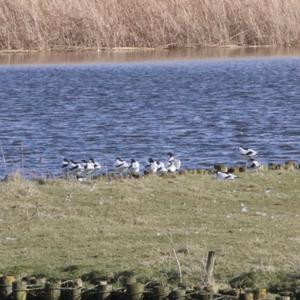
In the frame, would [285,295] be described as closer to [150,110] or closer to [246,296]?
[246,296]

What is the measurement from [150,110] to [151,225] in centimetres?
1822

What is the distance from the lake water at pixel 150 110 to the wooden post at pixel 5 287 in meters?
7.90

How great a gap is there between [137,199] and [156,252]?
2910 millimetres

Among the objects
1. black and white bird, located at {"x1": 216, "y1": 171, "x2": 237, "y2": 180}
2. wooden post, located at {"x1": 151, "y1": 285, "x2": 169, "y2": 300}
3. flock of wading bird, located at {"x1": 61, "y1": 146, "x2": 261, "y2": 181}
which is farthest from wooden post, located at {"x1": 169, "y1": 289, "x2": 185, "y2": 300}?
flock of wading bird, located at {"x1": 61, "y1": 146, "x2": 261, "y2": 181}

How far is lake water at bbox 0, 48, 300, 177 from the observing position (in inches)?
837

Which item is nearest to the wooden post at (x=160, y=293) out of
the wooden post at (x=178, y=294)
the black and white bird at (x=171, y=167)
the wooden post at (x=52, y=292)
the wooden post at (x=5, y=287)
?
the wooden post at (x=178, y=294)

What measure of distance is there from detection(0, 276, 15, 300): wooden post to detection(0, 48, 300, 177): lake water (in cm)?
790

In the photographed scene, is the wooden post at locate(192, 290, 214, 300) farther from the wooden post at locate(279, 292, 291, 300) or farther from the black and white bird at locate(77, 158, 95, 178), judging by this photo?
the black and white bird at locate(77, 158, 95, 178)

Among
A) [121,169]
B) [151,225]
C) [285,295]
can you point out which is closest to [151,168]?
[121,169]

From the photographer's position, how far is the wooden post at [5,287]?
887cm

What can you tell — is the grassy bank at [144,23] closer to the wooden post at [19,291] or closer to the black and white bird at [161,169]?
the black and white bird at [161,169]

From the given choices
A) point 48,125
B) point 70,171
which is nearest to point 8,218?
point 70,171

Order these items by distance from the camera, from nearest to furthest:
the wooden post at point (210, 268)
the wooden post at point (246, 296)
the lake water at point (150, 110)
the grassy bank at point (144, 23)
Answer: the wooden post at point (246, 296)
the wooden post at point (210, 268)
the lake water at point (150, 110)
the grassy bank at point (144, 23)

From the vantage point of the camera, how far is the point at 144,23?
43.0 meters
